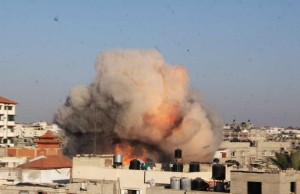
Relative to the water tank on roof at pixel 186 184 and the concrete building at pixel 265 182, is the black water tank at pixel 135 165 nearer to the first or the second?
the water tank on roof at pixel 186 184

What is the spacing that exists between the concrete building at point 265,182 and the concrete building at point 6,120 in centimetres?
7828

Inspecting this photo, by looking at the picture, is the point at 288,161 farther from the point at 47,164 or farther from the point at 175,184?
the point at 47,164

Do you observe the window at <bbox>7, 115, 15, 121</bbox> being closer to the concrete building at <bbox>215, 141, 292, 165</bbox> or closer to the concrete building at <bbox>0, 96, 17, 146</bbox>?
the concrete building at <bbox>0, 96, 17, 146</bbox>

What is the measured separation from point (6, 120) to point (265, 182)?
8153cm

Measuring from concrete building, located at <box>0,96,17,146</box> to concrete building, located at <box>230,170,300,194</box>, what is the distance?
78.3 metres

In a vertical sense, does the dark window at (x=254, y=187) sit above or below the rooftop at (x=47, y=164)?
below

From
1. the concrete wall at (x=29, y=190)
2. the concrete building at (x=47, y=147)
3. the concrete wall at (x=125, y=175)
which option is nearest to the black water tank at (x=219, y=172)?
the concrete wall at (x=125, y=175)

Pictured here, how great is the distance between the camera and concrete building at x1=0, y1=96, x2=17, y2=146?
347ft

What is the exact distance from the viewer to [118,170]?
44.7m

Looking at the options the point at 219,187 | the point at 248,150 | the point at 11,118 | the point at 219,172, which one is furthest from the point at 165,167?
the point at 248,150

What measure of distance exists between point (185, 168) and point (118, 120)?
34.0 meters

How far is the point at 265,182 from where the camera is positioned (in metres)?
30.1

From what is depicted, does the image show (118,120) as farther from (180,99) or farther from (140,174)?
(140,174)

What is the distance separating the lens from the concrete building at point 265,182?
29898mm
